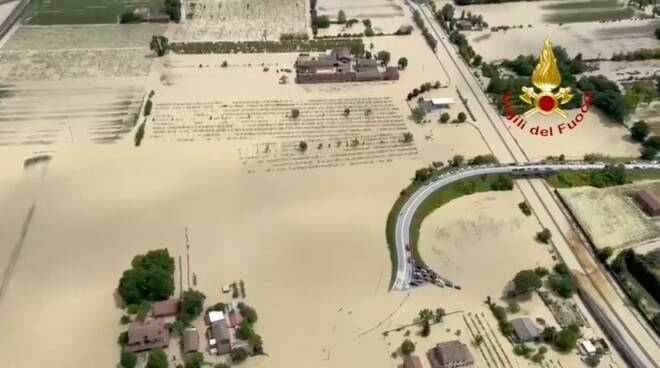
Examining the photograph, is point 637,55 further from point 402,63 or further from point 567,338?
point 567,338

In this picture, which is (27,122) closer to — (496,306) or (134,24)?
(134,24)

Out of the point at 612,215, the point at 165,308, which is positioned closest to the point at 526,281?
the point at 612,215

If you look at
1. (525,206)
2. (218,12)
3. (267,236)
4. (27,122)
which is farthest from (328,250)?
(218,12)

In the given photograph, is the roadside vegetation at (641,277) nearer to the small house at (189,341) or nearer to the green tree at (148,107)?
the small house at (189,341)

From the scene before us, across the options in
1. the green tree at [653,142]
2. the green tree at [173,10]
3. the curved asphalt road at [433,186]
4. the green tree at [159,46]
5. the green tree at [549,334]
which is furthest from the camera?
the green tree at [173,10]

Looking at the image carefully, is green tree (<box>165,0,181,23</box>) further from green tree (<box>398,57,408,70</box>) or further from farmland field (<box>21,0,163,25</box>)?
green tree (<box>398,57,408,70</box>)

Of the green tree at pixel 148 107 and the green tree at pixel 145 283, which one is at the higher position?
the green tree at pixel 148 107

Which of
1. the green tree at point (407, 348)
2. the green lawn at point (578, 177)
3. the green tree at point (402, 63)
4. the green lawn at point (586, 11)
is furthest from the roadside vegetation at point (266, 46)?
the green tree at point (407, 348)
